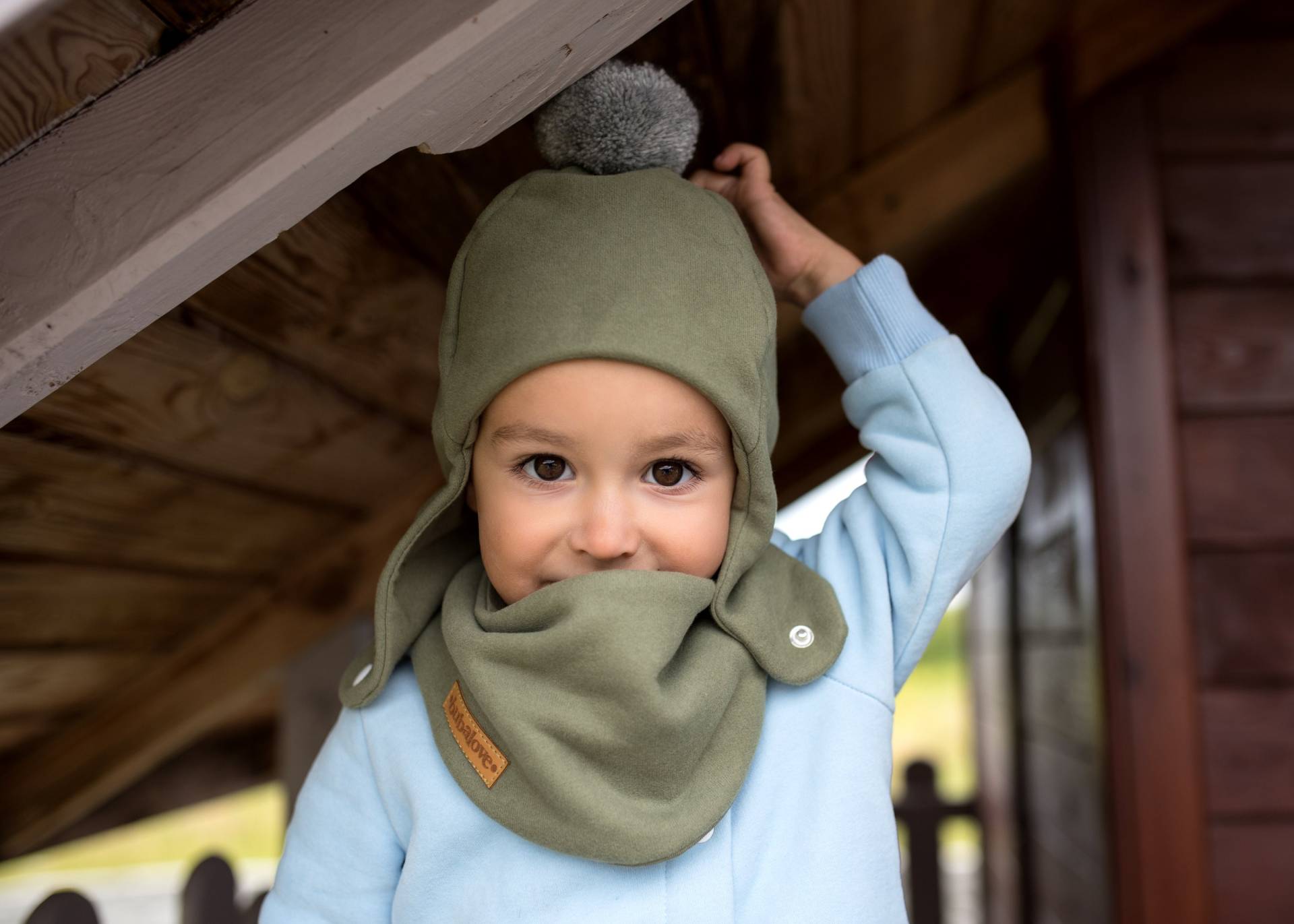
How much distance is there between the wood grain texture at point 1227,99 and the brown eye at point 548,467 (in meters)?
1.21

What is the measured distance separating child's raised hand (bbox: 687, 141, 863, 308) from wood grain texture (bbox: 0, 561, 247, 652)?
0.90 metres

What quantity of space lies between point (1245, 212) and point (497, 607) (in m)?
1.31

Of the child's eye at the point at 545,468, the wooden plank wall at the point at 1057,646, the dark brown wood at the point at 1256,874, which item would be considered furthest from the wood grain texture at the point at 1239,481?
the child's eye at the point at 545,468

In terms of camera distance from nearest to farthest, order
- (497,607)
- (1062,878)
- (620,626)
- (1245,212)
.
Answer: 1. (620,626)
2. (497,607)
3. (1245,212)
4. (1062,878)

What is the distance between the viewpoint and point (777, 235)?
118 cm

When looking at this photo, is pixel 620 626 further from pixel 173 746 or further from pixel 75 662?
pixel 173 746

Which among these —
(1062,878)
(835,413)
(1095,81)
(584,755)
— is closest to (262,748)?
(835,413)

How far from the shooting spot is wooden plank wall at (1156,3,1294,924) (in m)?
1.57

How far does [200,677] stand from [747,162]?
48.5 inches

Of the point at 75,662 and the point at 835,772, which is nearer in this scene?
the point at 835,772

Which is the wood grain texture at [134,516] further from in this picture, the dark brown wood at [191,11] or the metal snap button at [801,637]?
the metal snap button at [801,637]

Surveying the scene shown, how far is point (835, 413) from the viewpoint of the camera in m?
2.30

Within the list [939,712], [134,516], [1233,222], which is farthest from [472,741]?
[939,712]

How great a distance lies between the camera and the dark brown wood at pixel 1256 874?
5.10 ft
